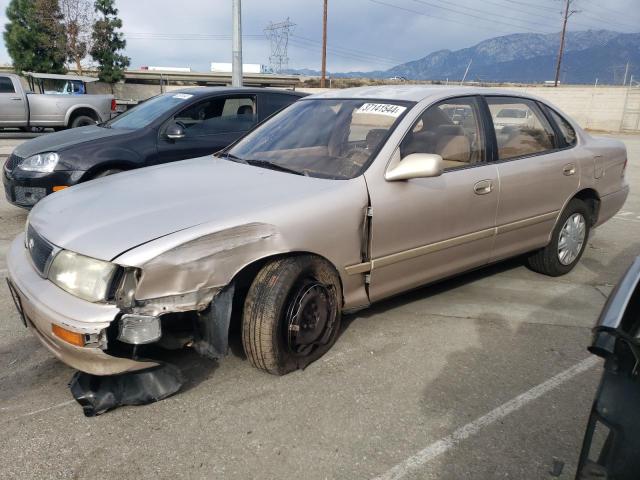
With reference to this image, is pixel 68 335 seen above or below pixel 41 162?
below

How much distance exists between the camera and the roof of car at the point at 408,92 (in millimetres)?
3751

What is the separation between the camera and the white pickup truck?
1451cm

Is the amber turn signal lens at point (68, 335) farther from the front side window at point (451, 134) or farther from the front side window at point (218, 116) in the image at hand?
the front side window at point (218, 116)

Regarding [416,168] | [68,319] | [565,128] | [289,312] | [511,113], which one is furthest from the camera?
[565,128]

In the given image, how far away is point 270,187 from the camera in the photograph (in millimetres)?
3074

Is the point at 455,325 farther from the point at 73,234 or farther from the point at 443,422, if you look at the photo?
the point at 73,234

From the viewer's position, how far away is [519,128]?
14.1ft

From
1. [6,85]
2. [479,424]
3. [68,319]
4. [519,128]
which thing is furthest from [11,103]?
[479,424]

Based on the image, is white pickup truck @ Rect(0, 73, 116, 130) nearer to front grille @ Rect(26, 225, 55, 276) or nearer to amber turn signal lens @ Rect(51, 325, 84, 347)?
front grille @ Rect(26, 225, 55, 276)

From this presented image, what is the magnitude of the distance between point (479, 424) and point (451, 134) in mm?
2104

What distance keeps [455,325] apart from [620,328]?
2260 millimetres

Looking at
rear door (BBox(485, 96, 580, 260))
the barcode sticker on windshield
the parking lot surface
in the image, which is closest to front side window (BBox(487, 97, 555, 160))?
rear door (BBox(485, 96, 580, 260))

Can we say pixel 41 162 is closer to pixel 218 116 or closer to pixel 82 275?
pixel 218 116

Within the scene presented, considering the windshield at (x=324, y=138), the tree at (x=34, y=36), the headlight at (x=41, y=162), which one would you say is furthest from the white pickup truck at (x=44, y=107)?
the tree at (x=34, y=36)
